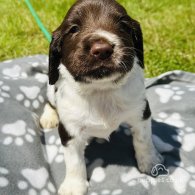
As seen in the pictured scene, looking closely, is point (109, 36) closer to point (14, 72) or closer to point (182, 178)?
point (182, 178)

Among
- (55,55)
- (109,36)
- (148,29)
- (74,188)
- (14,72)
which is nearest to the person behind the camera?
(109,36)

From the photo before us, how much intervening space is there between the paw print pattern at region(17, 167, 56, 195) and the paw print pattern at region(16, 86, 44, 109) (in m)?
1.02

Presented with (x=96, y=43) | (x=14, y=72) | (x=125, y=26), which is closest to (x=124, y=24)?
(x=125, y=26)

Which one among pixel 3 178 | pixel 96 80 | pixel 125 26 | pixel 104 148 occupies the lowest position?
pixel 104 148

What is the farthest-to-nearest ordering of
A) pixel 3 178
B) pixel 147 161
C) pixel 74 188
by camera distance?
pixel 147 161, pixel 74 188, pixel 3 178

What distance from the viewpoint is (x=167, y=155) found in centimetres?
433

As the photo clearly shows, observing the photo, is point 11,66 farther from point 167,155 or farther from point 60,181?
point 167,155

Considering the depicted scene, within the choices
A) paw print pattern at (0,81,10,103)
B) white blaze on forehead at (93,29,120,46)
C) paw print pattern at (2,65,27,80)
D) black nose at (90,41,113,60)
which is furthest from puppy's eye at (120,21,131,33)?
paw print pattern at (2,65,27,80)

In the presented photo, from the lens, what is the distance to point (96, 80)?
127 inches

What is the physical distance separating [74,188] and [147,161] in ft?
2.26

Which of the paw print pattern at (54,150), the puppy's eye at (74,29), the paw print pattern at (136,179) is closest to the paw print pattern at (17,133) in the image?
the paw print pattern at (54,150)

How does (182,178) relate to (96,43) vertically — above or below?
below

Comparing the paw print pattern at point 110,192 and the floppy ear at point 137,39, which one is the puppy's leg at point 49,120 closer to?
the paw print pattern at point 110,192

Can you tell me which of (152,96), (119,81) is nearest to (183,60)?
(152,96)
